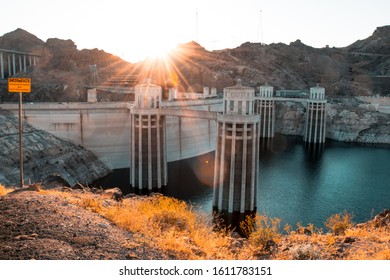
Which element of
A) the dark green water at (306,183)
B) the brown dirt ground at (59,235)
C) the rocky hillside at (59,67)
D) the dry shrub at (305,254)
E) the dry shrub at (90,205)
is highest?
the rocky hillside at (59,67)

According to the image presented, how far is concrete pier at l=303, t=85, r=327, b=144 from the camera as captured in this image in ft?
307

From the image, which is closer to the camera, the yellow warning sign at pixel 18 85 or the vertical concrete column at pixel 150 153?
the yellow warning sign at pixel 18 85

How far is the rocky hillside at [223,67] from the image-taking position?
116m

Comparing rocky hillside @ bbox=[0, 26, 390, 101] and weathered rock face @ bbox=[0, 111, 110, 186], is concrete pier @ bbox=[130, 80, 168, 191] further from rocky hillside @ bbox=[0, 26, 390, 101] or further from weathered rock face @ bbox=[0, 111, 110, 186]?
rocky hillside @ bbox=[0, 26, 390, 101]

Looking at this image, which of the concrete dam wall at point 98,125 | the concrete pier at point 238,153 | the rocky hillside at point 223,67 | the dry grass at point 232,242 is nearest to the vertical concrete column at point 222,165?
the concrete pier at point 238,153

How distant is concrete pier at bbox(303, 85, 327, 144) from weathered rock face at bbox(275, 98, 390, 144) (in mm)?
10740

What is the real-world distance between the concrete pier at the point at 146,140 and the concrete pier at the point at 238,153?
12276 mm

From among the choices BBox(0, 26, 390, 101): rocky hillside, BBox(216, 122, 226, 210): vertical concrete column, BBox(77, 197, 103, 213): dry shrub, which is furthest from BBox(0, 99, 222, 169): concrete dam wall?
BBox(0, 26, 390, 101): rocky hillside

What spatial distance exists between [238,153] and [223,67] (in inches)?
3478

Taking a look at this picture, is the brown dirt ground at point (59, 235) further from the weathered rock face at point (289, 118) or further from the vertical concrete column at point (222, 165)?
the weathered rock face at point (289, 118)

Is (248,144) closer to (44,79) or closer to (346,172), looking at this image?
(346,172)

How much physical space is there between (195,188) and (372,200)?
22.6 meters

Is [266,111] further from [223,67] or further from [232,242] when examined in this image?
[232,242]

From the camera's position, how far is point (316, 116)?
307 feet
